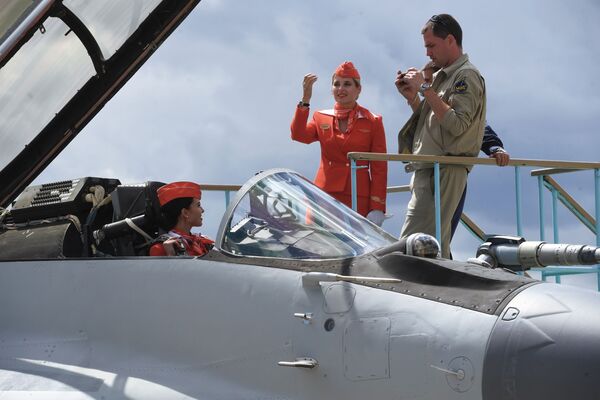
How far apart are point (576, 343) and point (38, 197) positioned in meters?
4.56

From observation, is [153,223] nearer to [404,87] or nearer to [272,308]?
[272,308]

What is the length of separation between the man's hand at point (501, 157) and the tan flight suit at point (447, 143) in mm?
383

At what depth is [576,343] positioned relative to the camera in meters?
3.98

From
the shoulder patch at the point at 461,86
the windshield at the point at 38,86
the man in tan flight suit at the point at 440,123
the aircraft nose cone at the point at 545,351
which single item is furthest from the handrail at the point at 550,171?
the aircraft nose cone at the point at 545,351

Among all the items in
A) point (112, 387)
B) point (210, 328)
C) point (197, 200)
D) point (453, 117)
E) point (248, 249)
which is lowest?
point (112, 387)

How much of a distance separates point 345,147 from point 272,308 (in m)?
3.79

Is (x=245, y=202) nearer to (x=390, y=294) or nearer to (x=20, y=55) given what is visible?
(x=390, y=294)

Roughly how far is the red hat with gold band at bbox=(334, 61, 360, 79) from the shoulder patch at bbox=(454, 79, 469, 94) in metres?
1.12

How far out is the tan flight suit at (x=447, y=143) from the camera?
796 cm

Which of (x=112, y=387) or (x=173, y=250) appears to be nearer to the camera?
(x=112, y=387)

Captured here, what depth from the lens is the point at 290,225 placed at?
5.34 m

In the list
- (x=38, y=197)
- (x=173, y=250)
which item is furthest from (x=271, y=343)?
(x=38, y=197)

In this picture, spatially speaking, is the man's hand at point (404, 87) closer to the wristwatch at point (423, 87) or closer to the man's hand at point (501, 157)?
the wristwatch at point (423, 87)

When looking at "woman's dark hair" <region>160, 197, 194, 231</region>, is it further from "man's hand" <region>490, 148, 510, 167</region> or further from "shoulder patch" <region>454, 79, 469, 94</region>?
"man's hand" <region>490, 148, 510, 167</region>
